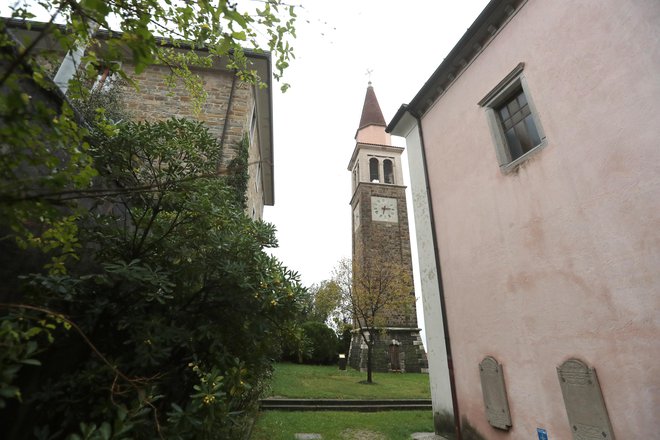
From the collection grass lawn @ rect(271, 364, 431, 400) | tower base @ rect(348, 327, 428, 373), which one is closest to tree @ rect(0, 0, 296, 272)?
grass lawn @ rect(271, 364, 431, 400)

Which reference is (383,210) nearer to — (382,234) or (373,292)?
(382,234)

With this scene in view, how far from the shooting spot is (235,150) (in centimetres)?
751

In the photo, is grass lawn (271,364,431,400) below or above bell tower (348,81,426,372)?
below

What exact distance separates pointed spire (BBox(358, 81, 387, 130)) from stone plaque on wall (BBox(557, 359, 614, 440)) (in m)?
27.4

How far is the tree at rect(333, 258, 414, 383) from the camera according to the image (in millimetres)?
18797

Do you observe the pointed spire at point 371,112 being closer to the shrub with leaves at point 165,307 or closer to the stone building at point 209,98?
the stone building at point 209,98

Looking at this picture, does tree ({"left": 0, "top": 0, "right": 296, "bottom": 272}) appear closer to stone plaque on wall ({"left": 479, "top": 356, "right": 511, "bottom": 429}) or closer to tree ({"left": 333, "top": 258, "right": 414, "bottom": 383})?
stone plaque on wall ({"left": 479, "top": 356, "right": 511, "bottom": 429})

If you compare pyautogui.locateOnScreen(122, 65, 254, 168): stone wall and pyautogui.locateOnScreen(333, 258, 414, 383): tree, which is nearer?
pyautogui.locateOnScreen(122, 65, 254, 168): stone wall

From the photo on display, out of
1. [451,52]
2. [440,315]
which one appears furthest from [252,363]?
[451,52]

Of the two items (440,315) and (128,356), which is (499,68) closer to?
(440,315)

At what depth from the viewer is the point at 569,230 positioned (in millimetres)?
4277

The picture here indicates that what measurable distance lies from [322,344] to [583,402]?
748 inches

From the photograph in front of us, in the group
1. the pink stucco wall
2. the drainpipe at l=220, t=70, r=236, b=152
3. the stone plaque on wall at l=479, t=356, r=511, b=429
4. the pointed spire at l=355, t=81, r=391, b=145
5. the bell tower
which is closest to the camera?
the pink stucco wall

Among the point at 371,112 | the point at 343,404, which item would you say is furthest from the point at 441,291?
the point at 371,112
